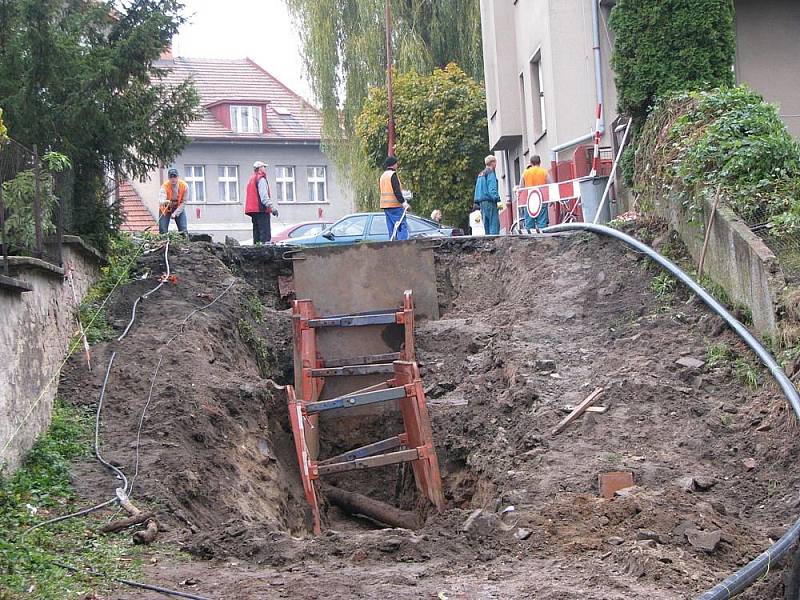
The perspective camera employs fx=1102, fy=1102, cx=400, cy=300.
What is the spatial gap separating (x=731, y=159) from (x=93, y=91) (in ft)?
24.0

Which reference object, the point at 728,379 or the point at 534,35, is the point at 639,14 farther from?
the point at 728,379

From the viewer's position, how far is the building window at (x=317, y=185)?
4738cm

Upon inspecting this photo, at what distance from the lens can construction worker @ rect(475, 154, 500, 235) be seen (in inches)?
743

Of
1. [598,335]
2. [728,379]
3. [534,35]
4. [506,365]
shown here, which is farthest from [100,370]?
[534,35]

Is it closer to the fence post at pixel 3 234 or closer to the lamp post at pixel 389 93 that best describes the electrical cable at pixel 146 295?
the fence post at pixel 3 234

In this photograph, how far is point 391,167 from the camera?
59.5ft

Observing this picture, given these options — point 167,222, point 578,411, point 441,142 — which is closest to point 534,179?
point 167,222

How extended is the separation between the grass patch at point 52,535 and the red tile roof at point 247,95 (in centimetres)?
3633

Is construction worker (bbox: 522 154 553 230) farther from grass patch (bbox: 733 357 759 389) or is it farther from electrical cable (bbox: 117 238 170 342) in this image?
grass patch (bbox: 733 357 759 389)

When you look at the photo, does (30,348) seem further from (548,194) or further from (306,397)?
(548,194)

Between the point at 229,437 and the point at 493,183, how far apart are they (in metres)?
9.21

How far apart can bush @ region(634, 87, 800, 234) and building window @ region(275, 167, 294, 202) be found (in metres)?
33.4

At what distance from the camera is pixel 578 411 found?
399 inches

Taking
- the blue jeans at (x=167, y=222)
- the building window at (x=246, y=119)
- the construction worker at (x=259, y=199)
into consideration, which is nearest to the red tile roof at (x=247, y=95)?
the building window at (x=246, y=119)
